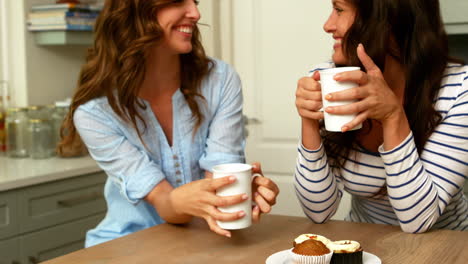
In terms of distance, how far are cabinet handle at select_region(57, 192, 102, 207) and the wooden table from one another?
1.11 m

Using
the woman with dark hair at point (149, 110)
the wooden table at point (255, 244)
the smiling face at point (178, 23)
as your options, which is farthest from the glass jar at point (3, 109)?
the wooden table at point (255, 244)

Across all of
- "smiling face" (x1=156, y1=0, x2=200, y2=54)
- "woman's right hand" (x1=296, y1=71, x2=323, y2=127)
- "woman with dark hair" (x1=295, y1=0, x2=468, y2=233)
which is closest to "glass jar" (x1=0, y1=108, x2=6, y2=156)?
"smiling face" (x1=156, y1=0, x2=200, y2=54)

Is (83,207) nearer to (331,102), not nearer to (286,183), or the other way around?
(286,183)

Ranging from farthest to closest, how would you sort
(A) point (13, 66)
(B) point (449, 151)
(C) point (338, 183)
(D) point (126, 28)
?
(A) point (13, 66)
(D) point (126, 28)
(C) point (338, 183)
(B) point (449, 151)

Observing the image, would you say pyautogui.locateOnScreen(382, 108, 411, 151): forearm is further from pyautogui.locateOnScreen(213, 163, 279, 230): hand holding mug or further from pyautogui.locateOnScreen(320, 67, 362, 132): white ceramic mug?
pyautogui.locateOnScreen(213, 163, 279, 230): hand holding mug

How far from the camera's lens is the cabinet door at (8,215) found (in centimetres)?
211

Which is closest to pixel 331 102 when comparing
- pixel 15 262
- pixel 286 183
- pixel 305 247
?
pixel 305 247

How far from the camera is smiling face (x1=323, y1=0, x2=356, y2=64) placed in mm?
1365

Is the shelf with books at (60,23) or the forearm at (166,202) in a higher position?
the shelf with books at (60,23)

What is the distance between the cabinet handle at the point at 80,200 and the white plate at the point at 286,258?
4.82ft

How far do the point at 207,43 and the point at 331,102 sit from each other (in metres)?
2.03

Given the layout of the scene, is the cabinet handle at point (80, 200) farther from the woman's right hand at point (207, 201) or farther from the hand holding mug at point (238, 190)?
the hand holding mug at point (238, 190)

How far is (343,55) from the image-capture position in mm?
1369

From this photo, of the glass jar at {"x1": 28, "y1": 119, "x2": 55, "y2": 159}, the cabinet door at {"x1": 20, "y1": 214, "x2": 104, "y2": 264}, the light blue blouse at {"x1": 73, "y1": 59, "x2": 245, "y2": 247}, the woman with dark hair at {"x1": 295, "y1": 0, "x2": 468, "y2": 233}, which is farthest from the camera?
the glass jar at {"x1": 28, "y1": 119, "x2": 55, "y2": 159}
